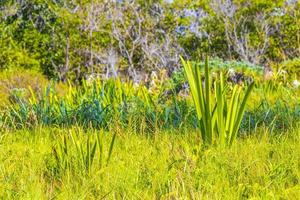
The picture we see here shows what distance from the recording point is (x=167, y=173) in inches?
124

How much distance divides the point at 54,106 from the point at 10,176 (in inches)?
122

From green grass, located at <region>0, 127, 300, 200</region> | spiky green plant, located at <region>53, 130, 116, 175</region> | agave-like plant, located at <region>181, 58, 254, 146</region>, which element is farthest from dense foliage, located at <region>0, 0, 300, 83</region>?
spiky green plant, located at <region>53, 130, 116, 175</region>

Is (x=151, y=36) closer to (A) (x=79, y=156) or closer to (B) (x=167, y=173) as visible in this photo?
(A) (x=79, y=156)

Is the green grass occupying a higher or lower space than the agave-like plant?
lower

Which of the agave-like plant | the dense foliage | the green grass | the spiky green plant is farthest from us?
the dense foliage

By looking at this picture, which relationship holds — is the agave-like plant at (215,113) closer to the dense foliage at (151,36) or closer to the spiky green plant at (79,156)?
the spiky green plant at (79,156)

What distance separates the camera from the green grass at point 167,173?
2846mm

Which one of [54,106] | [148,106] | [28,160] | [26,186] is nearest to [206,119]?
[28,160]

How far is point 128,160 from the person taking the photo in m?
3.69

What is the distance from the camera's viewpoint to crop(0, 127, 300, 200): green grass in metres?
2.85

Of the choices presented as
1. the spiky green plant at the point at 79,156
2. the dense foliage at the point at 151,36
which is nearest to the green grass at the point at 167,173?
the spiky green plant at the point at 79,156

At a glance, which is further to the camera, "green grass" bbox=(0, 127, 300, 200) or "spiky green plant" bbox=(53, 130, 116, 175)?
"spiky green plant" bbox=(53, 130, 116, 175)

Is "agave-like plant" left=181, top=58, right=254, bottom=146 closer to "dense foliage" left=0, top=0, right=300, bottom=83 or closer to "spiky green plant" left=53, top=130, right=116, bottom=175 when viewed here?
"spiky green plant" left=53, top=130, right=116, bottom=175

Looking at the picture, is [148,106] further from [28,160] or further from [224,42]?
[224,42]
